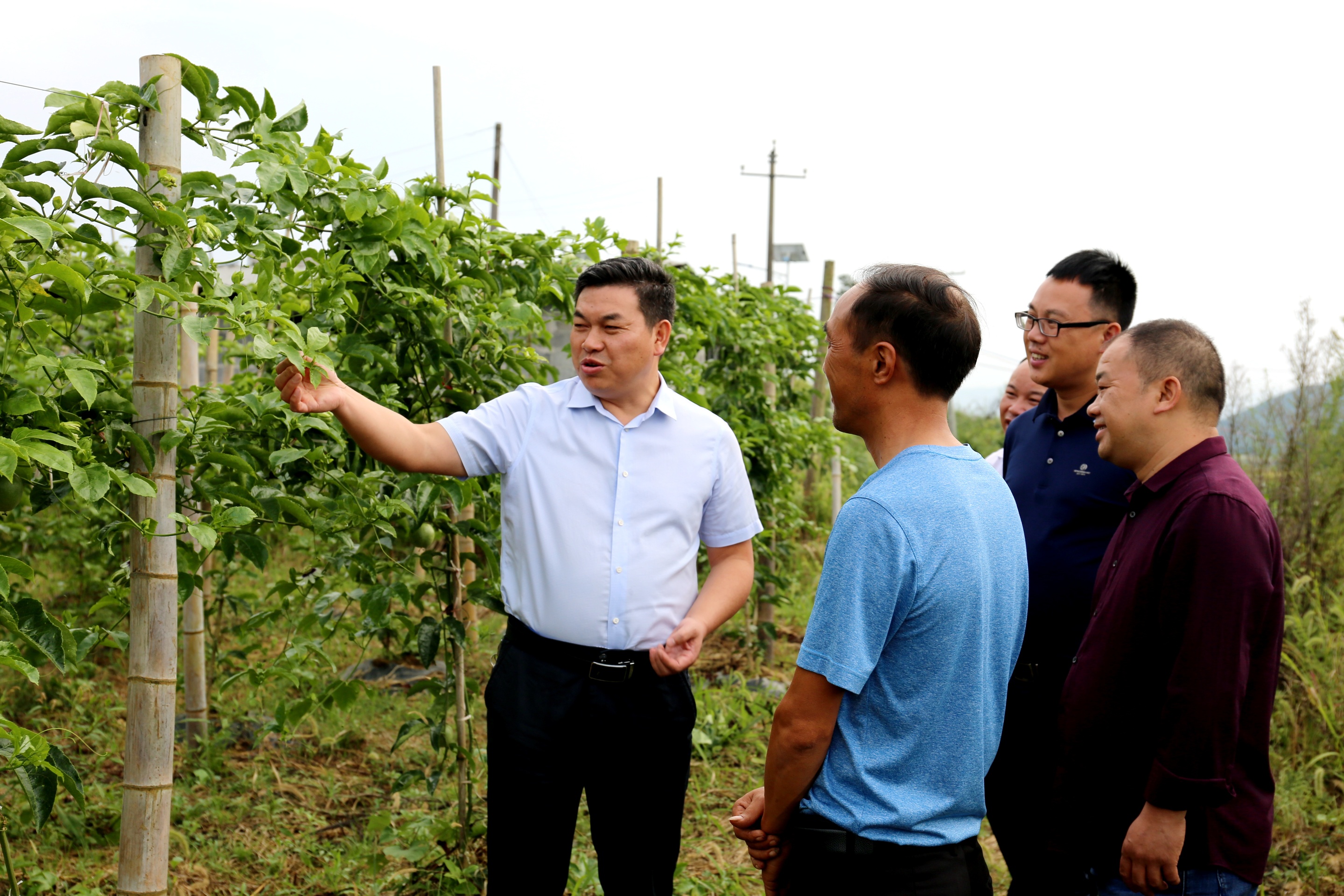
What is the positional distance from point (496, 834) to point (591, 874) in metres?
1.01

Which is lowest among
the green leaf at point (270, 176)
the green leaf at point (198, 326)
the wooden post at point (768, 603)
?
the wooden post at point (768, 603)

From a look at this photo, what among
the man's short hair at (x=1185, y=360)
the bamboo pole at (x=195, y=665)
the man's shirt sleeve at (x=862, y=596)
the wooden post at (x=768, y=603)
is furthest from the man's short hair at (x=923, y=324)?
the wooden post at (x=768, y=603)

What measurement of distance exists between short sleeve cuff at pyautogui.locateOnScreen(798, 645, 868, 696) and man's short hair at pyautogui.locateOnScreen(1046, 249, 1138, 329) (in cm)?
137

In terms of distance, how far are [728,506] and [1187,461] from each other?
96cm

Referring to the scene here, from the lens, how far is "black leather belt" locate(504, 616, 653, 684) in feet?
6.73

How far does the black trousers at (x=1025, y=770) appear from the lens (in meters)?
2.11

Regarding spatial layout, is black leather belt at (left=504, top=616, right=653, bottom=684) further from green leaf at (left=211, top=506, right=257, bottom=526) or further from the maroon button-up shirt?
the maroon button-up shirt

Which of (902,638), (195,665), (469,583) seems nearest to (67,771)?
(469,583)

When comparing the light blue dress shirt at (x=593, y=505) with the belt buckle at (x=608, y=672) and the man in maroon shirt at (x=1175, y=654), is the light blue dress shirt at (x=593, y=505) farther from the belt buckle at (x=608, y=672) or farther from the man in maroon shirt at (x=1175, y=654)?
the man in maroon shirt at (x=1175, y=654)

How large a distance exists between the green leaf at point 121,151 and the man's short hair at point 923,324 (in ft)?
3.94

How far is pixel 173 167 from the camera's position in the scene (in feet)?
5.64

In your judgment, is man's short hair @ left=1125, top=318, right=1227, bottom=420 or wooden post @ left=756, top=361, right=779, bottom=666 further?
wooden post @ left=756, top=361, right=779, bottom=666

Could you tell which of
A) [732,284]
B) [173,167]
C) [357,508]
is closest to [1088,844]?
[357,508]

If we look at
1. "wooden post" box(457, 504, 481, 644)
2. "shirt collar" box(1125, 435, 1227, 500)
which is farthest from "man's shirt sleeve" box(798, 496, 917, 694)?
"wooden post" box(457, 504, 481, 644)
